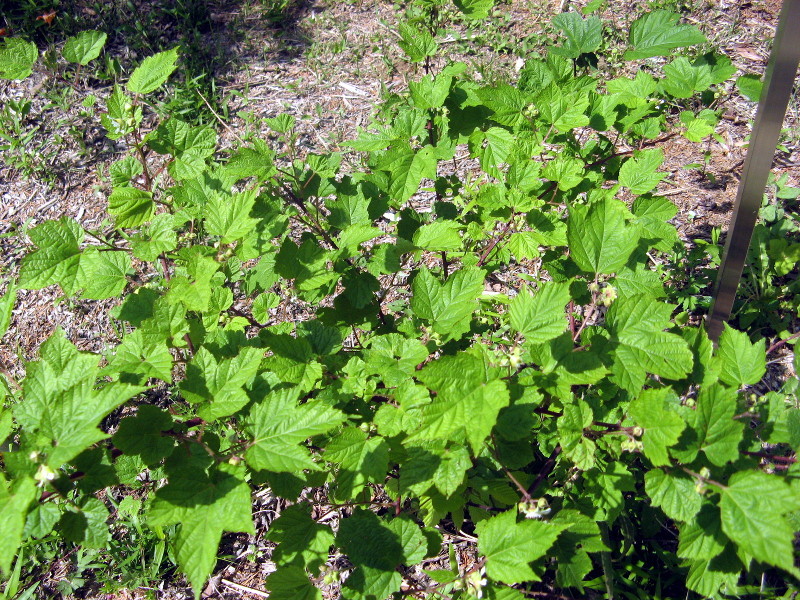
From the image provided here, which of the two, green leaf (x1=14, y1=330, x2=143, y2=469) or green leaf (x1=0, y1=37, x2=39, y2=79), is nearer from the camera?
green leaf (x1=14, y1=330, x2=143, y2=469)

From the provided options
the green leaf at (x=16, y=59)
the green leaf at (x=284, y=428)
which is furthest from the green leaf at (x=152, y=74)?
the green leaf at (x=284, y=428)

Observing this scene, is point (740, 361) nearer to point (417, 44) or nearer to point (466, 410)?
point (466, 410)

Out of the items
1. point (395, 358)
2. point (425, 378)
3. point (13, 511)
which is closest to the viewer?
point (13, 511)

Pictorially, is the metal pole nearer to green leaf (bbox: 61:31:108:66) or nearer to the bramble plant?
the bramble plant

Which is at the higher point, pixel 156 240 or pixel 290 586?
pixel 156 240

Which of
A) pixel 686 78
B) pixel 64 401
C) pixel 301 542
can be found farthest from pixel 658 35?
pixel 64 401

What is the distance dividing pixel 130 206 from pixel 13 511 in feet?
3.06

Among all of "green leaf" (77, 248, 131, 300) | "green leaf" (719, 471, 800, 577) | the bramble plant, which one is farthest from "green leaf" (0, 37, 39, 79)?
"green leaf" (719, 471, 800, 577)

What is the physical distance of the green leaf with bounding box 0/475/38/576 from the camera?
126 centimetres

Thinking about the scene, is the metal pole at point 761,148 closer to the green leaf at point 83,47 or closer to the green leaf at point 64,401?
the green leaf at point 64,401

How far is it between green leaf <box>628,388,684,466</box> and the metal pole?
0.86 meters

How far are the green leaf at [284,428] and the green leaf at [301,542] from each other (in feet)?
1.44

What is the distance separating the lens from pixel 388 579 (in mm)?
1770

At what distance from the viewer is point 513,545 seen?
1.66 metres
